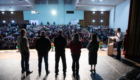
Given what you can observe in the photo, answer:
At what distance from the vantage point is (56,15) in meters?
17.4

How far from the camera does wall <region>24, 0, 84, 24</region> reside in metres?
17.2

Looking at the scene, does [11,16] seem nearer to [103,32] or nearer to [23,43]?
[103,32]

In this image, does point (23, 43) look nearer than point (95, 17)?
Yes

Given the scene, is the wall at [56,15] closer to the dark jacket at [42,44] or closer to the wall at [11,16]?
the wall at [11,16]

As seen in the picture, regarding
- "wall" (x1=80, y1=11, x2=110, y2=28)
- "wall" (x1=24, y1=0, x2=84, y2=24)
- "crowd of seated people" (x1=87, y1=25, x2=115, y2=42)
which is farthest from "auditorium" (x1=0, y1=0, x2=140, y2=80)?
"wall" (x1=80, y1=11, x2=110, y2=28)

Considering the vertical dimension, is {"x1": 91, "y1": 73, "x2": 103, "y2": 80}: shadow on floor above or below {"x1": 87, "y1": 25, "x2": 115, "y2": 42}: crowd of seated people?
below

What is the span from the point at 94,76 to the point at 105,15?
17.2 meters

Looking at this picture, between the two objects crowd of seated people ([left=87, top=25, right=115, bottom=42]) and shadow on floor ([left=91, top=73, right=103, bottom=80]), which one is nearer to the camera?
shadow on floor ([left=91, top=73, right=103, bottom=80])

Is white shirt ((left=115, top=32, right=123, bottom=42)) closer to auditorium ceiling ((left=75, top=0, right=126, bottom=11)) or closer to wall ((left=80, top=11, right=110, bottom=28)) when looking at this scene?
auditorium ceiling ((left=75, top=0, right=126, bottom=11))

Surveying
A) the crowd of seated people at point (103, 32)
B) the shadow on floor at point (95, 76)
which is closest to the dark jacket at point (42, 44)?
the shadow on floor at point (95, 76)

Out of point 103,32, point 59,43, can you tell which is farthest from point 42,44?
point 103,32

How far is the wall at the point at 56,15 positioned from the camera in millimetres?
17172

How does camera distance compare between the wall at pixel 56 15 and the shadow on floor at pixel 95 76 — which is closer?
the shadow on floor at pixel 95 76

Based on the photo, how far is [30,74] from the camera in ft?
9.18
